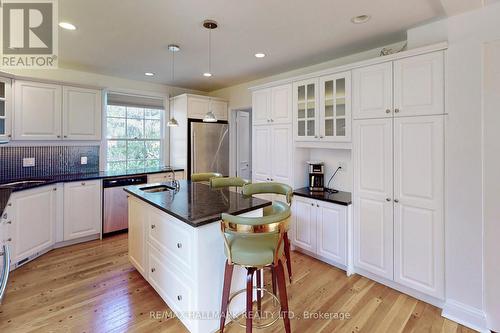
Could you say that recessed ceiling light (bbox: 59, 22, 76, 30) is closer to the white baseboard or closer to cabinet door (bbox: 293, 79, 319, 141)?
cabinet door (bbox: 293, 79, 319, 141)

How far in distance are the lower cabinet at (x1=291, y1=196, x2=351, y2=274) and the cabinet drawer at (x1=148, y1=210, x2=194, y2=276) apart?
68.6 inches

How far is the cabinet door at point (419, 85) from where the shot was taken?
2160mm

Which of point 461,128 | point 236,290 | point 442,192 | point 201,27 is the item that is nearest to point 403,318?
point 442,192

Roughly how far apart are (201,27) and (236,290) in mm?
2521

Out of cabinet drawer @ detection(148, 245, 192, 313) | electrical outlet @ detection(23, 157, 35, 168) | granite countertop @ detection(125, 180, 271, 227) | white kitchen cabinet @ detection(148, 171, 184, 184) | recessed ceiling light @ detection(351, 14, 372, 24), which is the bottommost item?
cabinet drawer @ detection(148, 245, 192, 313)

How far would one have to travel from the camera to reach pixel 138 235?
8.73ft

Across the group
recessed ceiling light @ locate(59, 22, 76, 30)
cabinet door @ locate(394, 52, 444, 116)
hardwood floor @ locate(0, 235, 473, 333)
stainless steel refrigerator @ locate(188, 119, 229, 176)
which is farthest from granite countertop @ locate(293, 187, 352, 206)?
recessed ceiling light @ locate(59, 22, 76, 30)

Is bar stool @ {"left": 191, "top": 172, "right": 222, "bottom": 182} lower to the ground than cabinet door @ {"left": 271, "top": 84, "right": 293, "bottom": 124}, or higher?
lower

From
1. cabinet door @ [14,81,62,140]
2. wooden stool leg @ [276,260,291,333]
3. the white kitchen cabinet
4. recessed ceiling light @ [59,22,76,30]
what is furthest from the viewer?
the white kitchen cabinet

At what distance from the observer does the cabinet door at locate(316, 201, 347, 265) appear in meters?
2.82

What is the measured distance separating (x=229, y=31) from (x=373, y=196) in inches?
90.1

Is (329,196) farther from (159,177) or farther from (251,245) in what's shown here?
(159,177)

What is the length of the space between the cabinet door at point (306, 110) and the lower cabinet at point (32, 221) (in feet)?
11.0

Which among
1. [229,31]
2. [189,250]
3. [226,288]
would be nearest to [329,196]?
[226,288]
